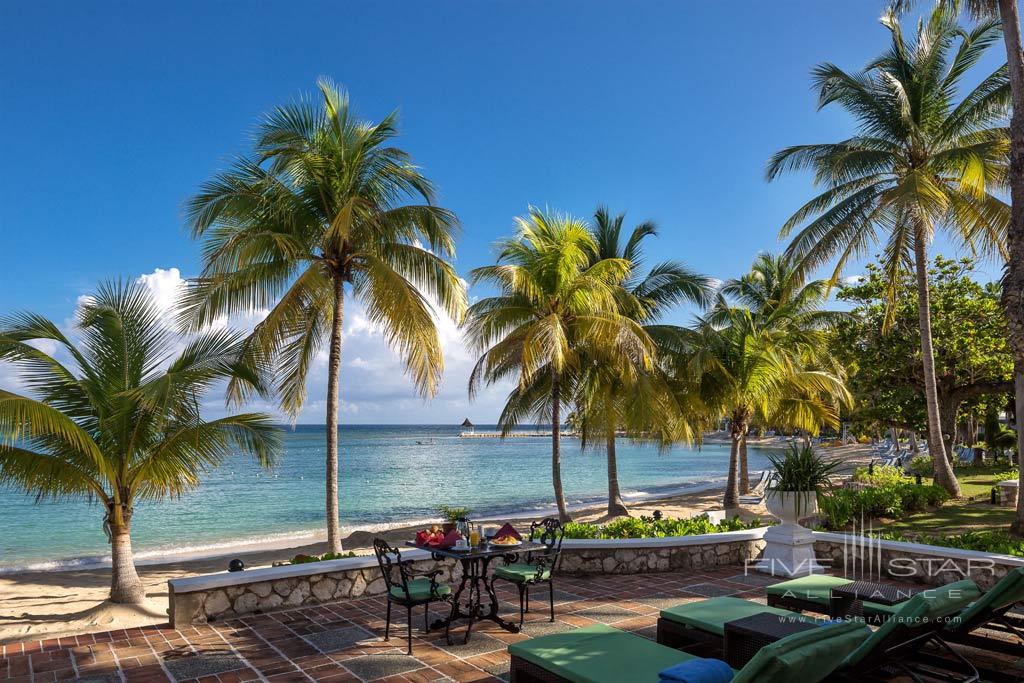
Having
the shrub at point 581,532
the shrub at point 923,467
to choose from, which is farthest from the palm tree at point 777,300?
the shrub at point 581,532

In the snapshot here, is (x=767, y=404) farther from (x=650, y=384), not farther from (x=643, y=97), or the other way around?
(x=643, y=97)

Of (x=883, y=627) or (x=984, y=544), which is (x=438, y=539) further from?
(x=984, y=544)

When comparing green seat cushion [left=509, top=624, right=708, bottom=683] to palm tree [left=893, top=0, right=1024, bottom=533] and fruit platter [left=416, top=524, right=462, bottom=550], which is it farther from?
palm tree [left=893, top=0, right=1024, bottom=533]

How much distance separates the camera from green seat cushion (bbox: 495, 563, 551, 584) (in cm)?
619

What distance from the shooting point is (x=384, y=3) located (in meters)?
11.5

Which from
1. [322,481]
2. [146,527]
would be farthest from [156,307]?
[322,481]

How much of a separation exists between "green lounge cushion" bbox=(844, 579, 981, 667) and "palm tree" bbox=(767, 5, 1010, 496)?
34.2ft

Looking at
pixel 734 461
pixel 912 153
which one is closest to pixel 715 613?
pixel 912 153

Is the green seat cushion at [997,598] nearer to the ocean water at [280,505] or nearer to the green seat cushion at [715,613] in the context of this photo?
the green seat cushion at [715,613]

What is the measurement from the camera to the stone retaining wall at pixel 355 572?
6.48m

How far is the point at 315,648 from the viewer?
5.56 metres

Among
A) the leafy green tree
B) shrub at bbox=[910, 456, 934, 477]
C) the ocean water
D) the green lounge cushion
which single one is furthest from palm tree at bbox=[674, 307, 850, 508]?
the green lounge cushion

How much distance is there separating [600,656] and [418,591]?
212 cm

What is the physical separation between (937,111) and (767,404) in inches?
317
